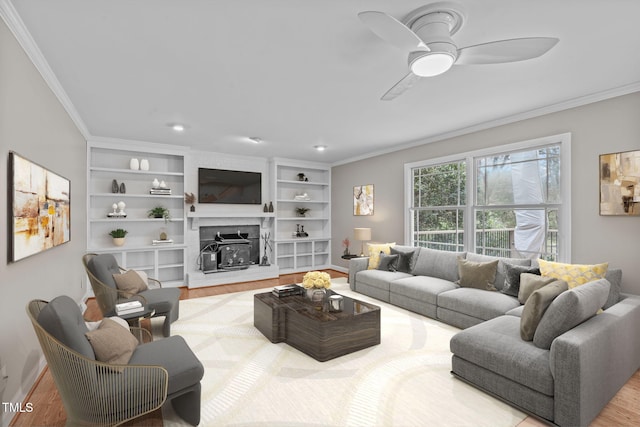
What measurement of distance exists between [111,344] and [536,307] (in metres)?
2.84

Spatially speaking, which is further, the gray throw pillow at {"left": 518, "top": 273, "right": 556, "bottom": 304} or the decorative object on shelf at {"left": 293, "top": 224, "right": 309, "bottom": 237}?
the decorative object on shelf at {"left": 293, "top": 224, "right": 309, "bottom": 237}

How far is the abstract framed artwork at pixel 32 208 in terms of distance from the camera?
205 centimetres

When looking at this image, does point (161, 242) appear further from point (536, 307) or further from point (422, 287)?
point (536, 307)

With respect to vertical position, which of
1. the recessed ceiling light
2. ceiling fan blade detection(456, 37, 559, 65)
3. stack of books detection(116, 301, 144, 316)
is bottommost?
stack of books detection(116, 301, 144, 316)

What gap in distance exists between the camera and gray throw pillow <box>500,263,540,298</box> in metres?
3.44

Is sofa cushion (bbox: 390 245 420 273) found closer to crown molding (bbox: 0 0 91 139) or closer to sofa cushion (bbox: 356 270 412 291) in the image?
sofa cushion (bbox: 356 270 412 291)

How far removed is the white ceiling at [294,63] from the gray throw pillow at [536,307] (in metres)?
1.81

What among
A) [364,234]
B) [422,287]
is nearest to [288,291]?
[422,287]

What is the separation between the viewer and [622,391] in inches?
93.7

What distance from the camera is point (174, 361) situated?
2.00 m

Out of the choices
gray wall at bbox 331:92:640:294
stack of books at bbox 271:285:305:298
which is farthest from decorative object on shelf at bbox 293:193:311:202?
gray wall at bbox 331:92:640:294

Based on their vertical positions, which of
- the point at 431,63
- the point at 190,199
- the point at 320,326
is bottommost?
the point at 320,326

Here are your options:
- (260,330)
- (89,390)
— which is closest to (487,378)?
(260,330)

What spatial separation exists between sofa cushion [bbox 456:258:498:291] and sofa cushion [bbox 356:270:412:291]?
0.96 metres
